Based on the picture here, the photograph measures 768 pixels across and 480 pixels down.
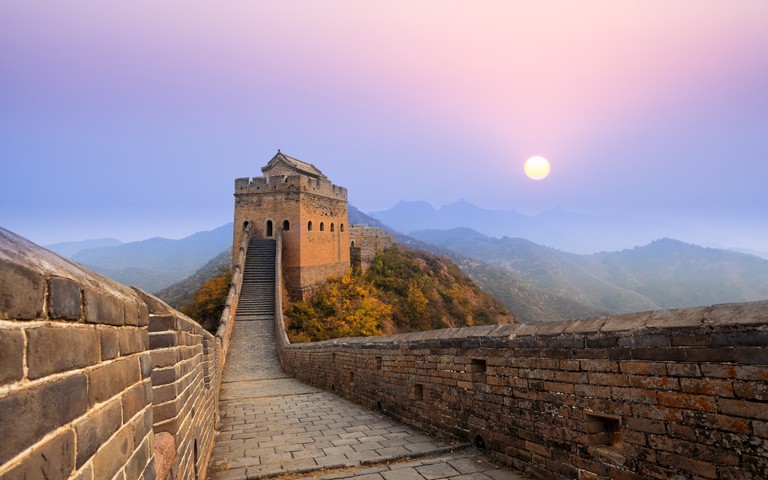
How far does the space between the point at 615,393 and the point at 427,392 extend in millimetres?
3418

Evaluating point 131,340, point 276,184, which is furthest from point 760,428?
point 276,184

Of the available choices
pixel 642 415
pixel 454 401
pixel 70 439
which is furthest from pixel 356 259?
pixel 70 439

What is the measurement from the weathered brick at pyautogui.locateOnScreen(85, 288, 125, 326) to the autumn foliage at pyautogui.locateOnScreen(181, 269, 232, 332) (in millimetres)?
19353

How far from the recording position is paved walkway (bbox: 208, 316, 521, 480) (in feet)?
16.2

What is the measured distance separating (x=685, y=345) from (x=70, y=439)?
370 centimetres

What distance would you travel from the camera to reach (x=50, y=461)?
41.2 inches

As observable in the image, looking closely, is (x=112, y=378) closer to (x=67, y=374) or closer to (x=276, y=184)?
(x=67, y=374)

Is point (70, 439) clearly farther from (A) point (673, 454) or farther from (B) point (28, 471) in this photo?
(A) point (673, 454)

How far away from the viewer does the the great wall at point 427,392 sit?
1.07m

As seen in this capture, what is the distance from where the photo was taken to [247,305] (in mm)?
20984

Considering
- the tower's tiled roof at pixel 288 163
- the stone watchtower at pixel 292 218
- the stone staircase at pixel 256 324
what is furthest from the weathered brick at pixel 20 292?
the tower's tiled roof at pixel 288 163

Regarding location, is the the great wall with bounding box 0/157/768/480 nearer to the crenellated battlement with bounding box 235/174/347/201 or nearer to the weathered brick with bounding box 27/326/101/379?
the weathered brick with bounding box 27/326/101/379

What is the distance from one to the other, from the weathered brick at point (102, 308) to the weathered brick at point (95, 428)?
11.2 inches

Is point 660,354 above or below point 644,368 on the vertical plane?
above
